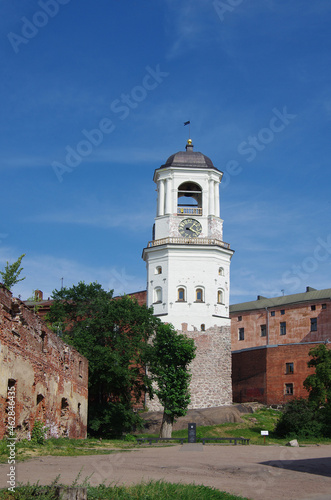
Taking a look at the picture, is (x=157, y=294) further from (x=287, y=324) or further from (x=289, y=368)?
(x=287, y=324)

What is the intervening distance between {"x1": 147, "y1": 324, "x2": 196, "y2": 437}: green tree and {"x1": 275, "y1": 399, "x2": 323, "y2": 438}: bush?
6.82 m

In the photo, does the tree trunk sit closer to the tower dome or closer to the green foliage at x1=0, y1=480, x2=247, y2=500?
the tower dome

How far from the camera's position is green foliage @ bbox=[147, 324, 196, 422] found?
41.0 m

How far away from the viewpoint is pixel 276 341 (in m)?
64.1

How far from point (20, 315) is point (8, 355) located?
5.33 ft

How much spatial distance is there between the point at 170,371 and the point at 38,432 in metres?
22.0

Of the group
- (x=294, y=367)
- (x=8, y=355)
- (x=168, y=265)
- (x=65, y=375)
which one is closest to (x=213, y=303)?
(x=168, y=265)

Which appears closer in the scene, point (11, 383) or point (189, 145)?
point (11, 383)

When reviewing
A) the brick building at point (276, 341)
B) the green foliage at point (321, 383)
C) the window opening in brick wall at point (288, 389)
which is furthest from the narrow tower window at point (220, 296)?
the green foliage at point (321, 383)

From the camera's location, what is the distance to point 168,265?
53156mm

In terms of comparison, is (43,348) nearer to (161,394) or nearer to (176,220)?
(161,394)

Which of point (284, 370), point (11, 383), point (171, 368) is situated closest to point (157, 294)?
point (284, 370)

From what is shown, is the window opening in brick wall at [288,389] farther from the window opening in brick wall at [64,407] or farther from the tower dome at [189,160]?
the window opening in brick wall at [64,407]

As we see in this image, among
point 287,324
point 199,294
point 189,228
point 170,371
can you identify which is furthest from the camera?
point 287,324
